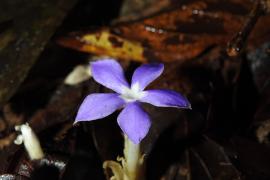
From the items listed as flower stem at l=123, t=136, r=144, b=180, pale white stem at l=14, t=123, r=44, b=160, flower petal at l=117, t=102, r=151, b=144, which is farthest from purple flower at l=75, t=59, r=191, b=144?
pale white stem at l=14, t=123, r=44, b=160

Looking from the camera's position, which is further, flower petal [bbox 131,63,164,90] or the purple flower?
flower petal [bbox 131,63,164,90]

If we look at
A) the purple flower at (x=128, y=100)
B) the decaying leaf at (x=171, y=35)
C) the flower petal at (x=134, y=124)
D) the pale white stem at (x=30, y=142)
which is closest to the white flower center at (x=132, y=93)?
the purple flower at (x=128, y=100)

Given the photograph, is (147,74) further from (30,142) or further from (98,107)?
(30,142)

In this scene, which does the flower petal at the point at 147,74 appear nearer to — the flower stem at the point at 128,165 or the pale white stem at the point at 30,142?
the flower stem at the point at 128,165

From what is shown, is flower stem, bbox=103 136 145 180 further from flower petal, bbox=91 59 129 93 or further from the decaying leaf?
the decaying leaf

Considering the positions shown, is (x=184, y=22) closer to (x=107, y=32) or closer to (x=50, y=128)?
(x=107, y=32)

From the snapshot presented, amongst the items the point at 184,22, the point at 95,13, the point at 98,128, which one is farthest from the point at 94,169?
the point at 95,13
